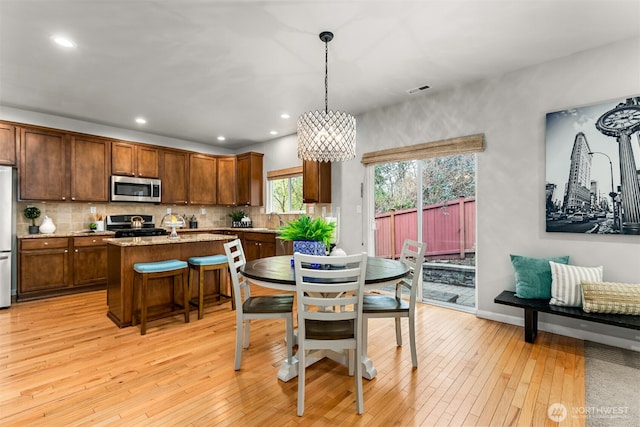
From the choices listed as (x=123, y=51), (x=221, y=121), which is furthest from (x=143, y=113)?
(x=123, y=51)

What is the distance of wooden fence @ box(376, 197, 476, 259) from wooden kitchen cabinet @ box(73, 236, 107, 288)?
A: 4.27 metres

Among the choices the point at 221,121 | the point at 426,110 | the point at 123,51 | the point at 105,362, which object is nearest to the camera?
the point at 105,362

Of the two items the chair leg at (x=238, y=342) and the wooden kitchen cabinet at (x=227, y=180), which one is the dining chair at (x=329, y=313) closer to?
the chair leg at (x=238, y=342)

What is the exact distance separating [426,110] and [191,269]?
3.51 m

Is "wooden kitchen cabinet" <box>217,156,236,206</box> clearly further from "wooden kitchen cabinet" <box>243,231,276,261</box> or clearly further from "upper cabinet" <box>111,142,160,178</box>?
"upper cabinet" <box>111,142,160,178</box>

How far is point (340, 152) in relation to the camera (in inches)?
107

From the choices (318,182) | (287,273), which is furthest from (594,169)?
(318,182)

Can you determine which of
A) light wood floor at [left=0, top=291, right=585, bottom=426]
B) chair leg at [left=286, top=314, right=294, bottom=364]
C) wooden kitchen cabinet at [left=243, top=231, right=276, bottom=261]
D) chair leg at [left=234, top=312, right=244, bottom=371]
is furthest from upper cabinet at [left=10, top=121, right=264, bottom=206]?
chair leg at [left=286, top=314, right=294, bottom=364]

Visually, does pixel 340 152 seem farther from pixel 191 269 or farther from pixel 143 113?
pixel 143 113

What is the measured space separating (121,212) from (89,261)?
45.4 inches

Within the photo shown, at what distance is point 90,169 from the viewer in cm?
496

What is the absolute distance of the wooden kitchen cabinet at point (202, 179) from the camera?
6215 millimetres

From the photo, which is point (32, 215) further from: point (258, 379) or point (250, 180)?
point (258, 379)

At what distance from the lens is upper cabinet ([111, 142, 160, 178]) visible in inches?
206
